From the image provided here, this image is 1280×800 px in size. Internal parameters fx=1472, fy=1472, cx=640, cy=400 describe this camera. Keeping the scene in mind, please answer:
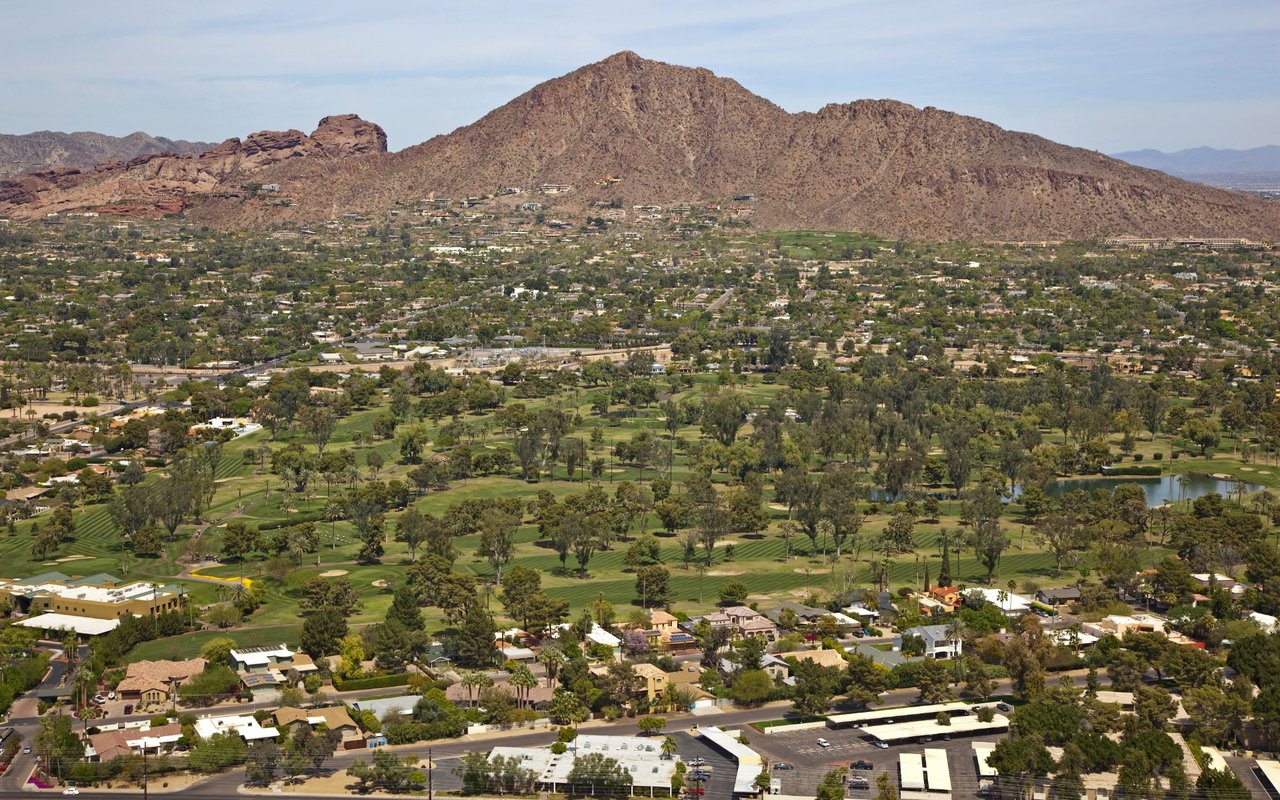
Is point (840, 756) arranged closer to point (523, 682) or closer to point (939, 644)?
point (523, 682)

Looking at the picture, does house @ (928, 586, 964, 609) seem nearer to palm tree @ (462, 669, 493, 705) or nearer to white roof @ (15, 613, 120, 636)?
palm tree @ (462, 669, 493, 705)

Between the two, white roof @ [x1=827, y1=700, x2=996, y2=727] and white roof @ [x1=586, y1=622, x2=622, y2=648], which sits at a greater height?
white roof @ [x1=586, y1=622, x2=622, y2=648]

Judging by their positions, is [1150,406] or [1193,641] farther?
[1150,406]

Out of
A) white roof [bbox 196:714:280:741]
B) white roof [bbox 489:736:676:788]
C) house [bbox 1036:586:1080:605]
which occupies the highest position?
white roof [bbox 196:714:280:741]

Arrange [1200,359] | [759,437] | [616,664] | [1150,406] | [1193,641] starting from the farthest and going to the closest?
1. [1200,359]
2. [1150,406]
3. [759,437]
4. [1193,641]
5. [616,664]

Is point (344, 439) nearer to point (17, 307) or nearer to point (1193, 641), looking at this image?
point (1193, 641)

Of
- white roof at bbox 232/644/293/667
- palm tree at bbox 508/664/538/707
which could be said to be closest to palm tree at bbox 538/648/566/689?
palm tree at bbox 508/664/538/707

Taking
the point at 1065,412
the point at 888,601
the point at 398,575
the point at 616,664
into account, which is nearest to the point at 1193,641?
the point at 888,601
